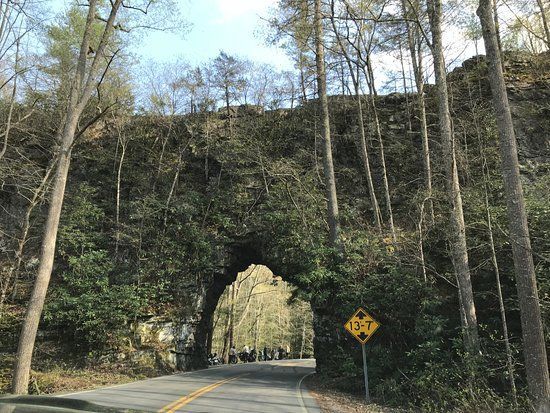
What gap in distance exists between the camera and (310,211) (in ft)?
66.3

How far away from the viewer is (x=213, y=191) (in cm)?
2419

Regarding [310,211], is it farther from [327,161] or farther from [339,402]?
[339,402]

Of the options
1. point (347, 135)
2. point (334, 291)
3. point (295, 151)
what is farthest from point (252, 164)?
point (334, 291)

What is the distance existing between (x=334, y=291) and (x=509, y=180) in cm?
915

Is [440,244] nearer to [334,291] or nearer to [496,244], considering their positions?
[496,244]

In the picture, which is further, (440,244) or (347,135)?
(347,135)

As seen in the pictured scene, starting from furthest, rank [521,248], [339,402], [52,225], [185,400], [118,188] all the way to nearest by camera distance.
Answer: [118,188] → [52,225] → [339,402] → [185,400] → [521,248]

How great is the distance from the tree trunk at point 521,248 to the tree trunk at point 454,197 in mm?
2360

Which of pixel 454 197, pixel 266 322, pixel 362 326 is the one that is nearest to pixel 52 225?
pixel 362 326

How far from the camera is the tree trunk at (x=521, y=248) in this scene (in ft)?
27.0

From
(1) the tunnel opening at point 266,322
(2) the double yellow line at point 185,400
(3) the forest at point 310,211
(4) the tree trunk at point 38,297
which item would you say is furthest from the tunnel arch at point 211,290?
(1) the tunnel opening at point 266,322

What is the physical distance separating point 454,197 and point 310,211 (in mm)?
9212

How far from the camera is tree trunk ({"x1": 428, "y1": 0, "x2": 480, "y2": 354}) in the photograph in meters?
11.5

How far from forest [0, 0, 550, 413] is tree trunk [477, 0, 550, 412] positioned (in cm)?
4
